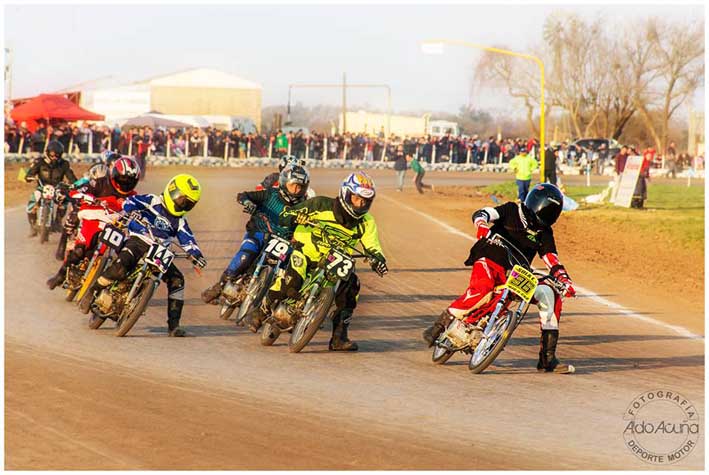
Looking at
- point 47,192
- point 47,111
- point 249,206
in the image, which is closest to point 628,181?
point 47,192

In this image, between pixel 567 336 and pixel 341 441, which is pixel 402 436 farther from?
pixel 567 336

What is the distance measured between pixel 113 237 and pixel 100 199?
4.48 ft

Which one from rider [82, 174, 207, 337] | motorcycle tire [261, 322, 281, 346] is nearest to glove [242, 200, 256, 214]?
rider [82, 174, 207, 337]

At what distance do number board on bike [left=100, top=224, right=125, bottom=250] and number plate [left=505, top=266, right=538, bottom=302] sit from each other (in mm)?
4621

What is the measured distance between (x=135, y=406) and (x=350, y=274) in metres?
2.83

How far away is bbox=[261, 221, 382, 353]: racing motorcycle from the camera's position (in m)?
10.8

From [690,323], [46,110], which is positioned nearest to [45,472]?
[690,323]

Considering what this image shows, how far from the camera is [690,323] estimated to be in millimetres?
14523

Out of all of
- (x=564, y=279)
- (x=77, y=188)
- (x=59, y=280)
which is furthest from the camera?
(x=77, y=188)

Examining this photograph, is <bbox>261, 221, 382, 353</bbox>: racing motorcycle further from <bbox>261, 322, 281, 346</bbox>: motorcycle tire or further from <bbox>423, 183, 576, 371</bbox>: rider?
<bbox>423, 183, 576, 371</bbox>: rider

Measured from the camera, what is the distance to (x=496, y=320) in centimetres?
1009

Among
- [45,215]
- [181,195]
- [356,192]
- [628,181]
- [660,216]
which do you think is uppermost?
[356,192]

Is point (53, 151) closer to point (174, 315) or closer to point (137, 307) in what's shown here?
point (174, 315)

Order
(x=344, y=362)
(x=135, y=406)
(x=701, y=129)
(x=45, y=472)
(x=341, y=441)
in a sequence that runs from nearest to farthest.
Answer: (x=45, y=472) → (x=341, y=441) → (x=135, y=406) → (x=344, y=362) → (x=701, y=129)
